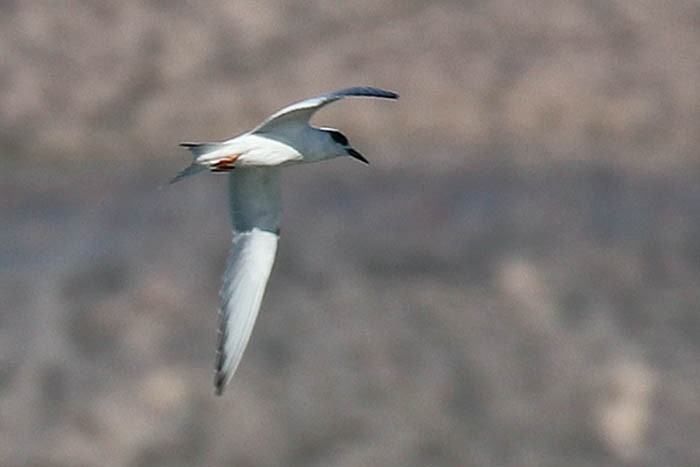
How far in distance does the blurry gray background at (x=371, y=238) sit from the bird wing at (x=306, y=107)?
6.92m

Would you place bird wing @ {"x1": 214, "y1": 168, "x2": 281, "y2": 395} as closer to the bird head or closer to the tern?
the tern

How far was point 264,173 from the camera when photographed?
9039 millimetres

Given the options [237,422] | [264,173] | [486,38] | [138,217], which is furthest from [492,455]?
[264,173]

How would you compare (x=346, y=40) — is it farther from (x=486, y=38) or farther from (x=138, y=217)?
(x=138, y=217)

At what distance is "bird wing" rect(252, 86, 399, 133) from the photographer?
24.9 ft

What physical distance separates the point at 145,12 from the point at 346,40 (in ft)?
6.87

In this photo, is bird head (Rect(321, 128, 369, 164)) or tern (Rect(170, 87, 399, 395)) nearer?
tern (Rect(170, 87, 399, 395))

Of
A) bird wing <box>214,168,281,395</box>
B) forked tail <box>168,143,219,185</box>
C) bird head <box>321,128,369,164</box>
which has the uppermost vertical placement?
bird head <box>321,128,369,164</box>

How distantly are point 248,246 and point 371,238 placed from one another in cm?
735

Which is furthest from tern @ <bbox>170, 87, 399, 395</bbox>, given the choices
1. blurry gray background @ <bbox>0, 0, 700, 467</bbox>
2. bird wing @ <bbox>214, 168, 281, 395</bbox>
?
blurry gray background @ <bbox>0, 0, 700, 467</bbox>

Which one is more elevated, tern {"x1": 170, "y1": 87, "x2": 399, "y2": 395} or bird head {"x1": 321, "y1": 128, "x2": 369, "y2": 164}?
bird head {"x1": 321, "y1": 128, "x2": 369, "y2": 164}

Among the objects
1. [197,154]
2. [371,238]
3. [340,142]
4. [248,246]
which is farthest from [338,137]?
[371,238]

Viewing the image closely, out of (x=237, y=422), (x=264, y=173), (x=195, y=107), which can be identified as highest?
(x=195, y=107)

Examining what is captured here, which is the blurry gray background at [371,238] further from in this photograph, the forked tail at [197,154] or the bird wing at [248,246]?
the forked tail at [197,154]
